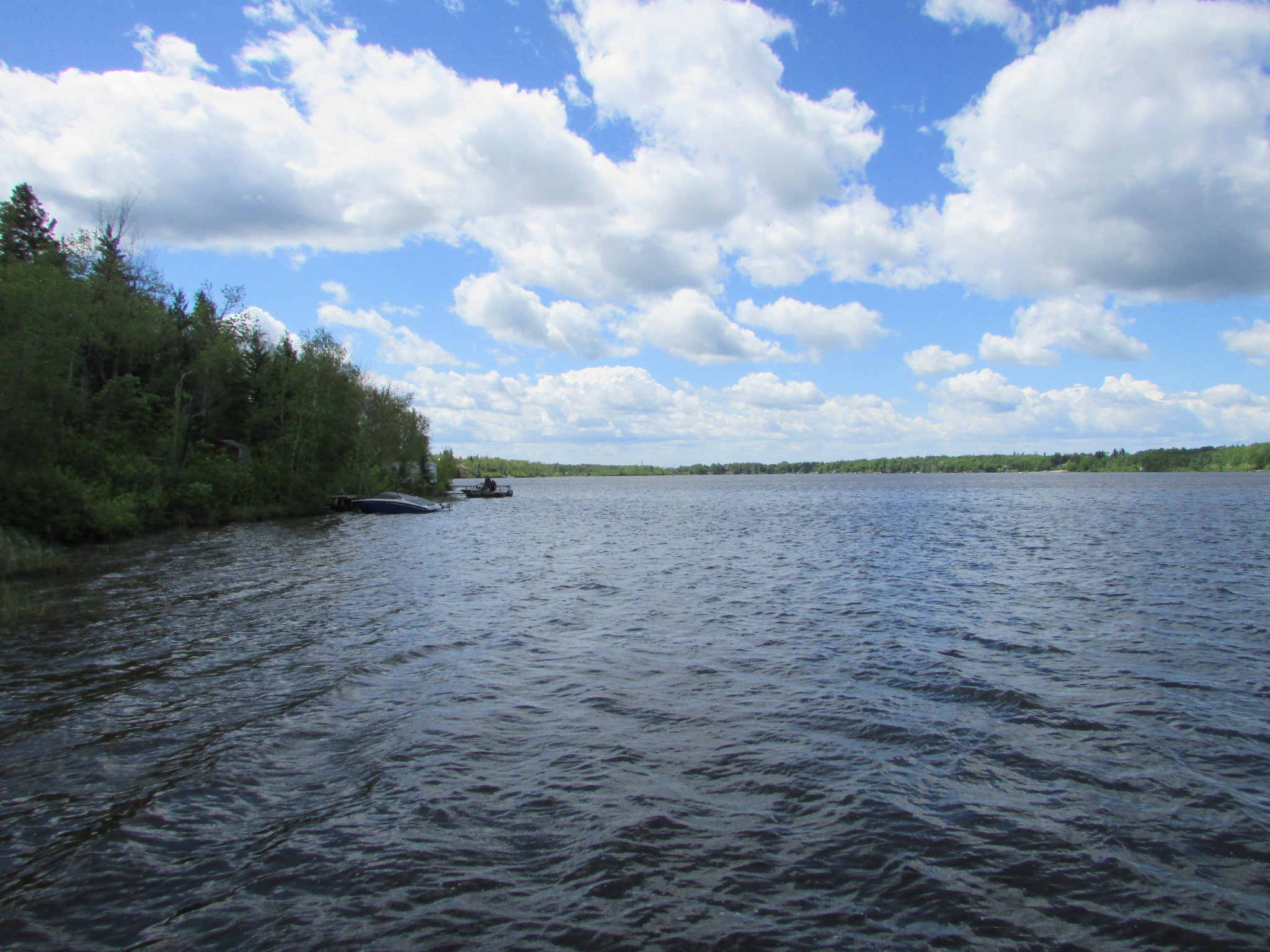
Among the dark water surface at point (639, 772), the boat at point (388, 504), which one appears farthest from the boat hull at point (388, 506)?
the dark water surface at point (639, 772)

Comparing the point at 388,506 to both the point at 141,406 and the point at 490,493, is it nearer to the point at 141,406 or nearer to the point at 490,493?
the point at 141,406

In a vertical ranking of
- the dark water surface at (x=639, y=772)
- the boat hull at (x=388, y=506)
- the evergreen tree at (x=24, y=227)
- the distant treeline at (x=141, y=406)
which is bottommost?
the dark water surface at (x=639, y=772)

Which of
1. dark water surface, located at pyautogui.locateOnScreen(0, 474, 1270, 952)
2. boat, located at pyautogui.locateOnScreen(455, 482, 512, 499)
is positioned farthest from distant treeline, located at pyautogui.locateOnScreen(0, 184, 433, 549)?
boat, located at pyautogui.locateOnScreen(455, 482, 512, 499)

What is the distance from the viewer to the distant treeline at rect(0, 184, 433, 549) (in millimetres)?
29312

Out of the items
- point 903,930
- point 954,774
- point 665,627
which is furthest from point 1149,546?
point 903,930

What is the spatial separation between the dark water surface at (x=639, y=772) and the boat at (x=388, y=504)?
45511 millimetres

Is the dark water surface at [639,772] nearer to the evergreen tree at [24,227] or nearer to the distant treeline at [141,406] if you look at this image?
the distant treeline at [141,406]

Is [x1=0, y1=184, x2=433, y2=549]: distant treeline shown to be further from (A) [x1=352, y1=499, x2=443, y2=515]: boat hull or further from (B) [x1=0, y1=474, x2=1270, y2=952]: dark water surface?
(B) [x1=0, y1=474, x2=1270, y2=952]: dark water surface

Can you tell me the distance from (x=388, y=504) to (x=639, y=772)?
61828 millimetres

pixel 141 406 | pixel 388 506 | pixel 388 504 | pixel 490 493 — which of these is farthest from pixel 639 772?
pixel 490 493

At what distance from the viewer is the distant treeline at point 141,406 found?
29.3m

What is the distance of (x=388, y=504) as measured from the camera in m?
65.8

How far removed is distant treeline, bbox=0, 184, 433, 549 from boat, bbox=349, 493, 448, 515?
335 centimetres

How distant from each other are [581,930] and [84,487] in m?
38.9
